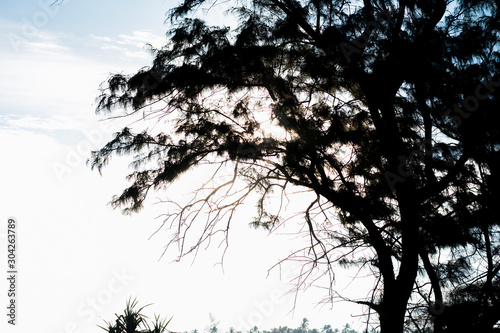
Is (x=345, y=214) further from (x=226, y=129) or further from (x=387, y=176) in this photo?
(x=226, y=129)

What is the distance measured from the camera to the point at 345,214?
5.17 meters

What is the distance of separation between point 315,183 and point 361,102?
3.12 ft

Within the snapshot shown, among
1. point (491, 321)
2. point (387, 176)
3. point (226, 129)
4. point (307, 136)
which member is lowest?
point (491, 321)

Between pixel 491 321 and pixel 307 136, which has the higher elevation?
pixel 307 136

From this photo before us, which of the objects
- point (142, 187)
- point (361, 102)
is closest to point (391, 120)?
point (361, 102)

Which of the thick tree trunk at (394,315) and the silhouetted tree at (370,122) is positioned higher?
the silhouetted tree at (370,122)

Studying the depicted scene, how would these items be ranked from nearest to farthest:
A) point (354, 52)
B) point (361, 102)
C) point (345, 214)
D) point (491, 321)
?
point (491, 321), point (354, 52), point (361, 102), point (345, 214)

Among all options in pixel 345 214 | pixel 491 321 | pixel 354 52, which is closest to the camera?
pixel 491 321

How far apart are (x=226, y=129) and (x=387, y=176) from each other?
164 cm

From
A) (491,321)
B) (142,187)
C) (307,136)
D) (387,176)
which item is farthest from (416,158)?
(142,187)

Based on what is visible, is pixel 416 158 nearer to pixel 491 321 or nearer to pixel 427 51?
pixel 427 51

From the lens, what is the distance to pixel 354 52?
435 centimetres

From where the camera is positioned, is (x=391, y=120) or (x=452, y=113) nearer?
(x=452, y=113)

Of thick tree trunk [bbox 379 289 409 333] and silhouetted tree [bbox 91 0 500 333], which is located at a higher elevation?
silhouetted tree [bbox 91 0 500 333]
